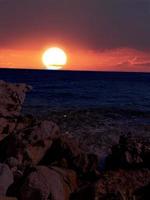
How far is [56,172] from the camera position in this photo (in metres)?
9.25

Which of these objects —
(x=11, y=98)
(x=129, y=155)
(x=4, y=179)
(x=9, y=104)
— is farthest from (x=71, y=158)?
(x=11, y=98)

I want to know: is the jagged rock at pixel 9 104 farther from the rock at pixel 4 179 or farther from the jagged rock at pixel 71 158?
the rock at pixel 4 179

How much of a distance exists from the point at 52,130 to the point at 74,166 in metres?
1.69

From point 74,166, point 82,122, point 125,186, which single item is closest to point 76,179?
point 74,166

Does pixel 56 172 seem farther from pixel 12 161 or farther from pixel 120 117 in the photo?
pixel 120 117

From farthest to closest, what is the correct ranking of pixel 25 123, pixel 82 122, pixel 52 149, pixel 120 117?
pixel 120 117, pixel 82 122, pixel 25 123, pixel 52 149

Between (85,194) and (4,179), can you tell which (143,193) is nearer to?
(85,194)

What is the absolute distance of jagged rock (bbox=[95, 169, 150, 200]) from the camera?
844 centimetres

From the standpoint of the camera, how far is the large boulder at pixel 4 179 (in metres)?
8.61

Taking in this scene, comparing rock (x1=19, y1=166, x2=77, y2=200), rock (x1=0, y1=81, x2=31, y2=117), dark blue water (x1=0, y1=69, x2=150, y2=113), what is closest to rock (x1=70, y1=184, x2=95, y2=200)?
rock (x1=19, y1=166, x2=77, y2=200)

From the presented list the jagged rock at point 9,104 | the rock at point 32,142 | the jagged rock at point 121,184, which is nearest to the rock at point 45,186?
the jagged rock at point 121,184

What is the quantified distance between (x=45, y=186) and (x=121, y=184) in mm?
1632

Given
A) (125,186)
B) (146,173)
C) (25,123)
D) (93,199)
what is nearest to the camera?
(93,199)

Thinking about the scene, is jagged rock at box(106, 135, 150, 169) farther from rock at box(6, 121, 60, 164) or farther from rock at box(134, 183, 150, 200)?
rock at box(6, 121, 60, 164)
